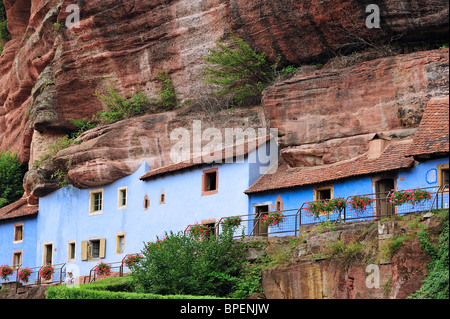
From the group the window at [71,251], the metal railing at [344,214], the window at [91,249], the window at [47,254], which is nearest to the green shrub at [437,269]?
the metal railing at [344,214]

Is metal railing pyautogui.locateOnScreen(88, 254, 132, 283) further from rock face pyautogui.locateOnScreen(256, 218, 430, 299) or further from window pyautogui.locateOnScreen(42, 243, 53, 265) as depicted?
rock face pyautogui.locateOnScreen(256, 218, 430, 299)

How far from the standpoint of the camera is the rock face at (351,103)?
31297 mm

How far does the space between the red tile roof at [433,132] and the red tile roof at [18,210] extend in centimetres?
2490

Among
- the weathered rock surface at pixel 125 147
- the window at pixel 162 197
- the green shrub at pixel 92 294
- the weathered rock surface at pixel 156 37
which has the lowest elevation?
the green shrub at pixel 92 294

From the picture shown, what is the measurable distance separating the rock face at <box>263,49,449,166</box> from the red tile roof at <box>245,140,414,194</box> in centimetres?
50

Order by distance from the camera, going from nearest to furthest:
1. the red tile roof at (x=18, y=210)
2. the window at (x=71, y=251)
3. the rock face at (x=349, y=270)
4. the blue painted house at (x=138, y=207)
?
the rock face at (x=349, y=270) < the blue painted house at (x=138, y=207) < the window at (x=71, y=251) < the red tile roof at (x=18, y=210)

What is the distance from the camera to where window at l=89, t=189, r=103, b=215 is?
140 ft

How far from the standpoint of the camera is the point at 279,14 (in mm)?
36062

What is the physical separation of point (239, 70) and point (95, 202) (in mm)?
11247

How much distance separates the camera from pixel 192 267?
29672mm

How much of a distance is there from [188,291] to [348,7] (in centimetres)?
1403

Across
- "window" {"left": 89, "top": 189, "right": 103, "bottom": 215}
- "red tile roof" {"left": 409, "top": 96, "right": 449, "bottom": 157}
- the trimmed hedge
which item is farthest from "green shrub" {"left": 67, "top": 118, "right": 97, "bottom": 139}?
"red tile roof" {"left": 409, "top": 96, "right": 449, "bottom": 157}

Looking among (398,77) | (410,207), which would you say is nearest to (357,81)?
(398,77)

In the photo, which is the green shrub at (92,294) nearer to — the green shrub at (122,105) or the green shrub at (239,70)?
the green shrub at (239,70)
